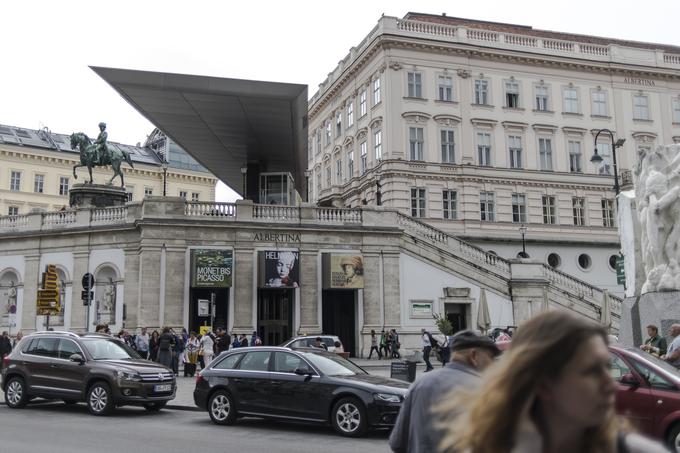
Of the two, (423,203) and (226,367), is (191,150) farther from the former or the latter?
(226,367)

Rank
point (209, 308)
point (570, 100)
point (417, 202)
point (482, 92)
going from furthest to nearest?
point (570, 100), point (482, 92), point (417, 202), point (209, 308)

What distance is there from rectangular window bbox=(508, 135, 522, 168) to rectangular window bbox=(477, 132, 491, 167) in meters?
1.69

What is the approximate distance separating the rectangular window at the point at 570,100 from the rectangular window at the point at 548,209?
270 inches

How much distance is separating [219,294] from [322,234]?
19.2 feet

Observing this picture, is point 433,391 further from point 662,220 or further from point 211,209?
point 211,209

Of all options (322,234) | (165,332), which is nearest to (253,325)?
(322,234)

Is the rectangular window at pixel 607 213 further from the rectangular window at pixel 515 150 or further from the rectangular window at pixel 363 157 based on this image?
the rectangular window at pixel 363 157

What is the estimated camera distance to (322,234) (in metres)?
35.2

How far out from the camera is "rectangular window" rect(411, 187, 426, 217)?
150ft

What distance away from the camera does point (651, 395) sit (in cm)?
1012

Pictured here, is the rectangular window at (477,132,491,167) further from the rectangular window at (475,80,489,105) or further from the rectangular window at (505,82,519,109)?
the rectangular window at (505,82,519,109)

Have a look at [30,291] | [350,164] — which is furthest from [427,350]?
[350,164]

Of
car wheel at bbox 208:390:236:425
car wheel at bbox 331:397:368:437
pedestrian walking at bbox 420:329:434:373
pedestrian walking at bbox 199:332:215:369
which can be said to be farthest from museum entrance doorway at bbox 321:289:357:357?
car wheel at bbox 331:397:368:437

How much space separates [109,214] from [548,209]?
29257mm
